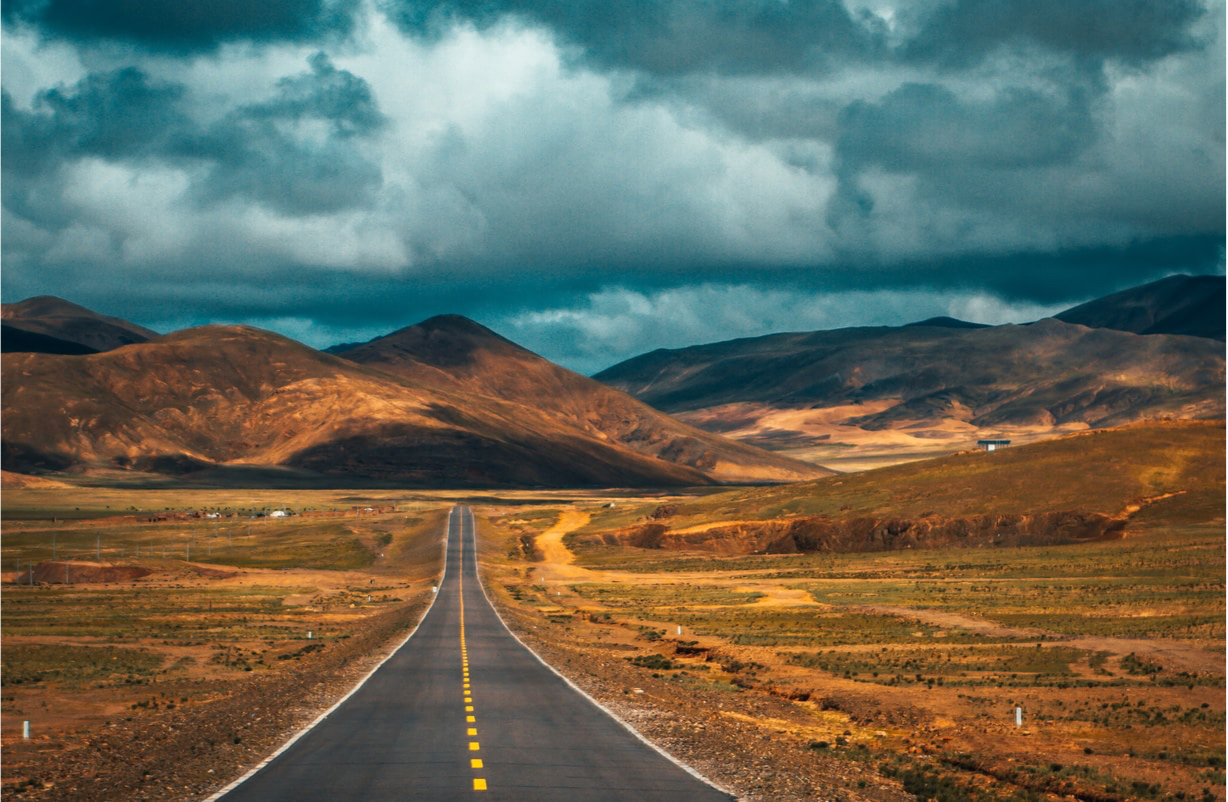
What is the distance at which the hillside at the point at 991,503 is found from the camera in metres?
117

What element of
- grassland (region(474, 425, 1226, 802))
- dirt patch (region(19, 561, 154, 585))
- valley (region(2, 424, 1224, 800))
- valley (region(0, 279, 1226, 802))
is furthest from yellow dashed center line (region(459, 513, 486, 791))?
dirt patch (region(19, 561, 154, 585))

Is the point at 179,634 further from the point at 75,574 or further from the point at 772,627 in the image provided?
the point at 75,574

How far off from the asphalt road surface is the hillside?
88932mm

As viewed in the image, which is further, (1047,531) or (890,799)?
(1047,531)

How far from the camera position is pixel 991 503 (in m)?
124

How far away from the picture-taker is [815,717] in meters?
34.7

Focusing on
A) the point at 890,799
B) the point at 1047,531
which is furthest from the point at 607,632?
the point at 1047,531

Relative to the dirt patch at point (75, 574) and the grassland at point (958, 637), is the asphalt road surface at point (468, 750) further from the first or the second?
→ the dirt patch at point (75, 574)

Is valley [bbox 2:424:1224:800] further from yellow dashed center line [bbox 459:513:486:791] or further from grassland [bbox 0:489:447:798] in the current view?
yellow dashed center line [bbox 459:513:486:791]

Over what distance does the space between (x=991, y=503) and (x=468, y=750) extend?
109072 millimetres

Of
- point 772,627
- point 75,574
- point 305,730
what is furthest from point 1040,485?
point 305,730

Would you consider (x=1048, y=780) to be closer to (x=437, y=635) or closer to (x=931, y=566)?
(x=437, y=635)

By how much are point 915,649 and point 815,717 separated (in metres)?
19.6

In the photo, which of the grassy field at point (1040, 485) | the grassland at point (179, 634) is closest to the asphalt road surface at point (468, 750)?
the grassland at point (179, 634)
